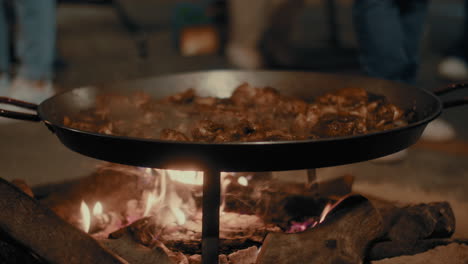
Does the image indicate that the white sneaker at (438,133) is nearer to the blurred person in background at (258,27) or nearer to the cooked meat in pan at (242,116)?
the cooked meat in pan at (242,116)

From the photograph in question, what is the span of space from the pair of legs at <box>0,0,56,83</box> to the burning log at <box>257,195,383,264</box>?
3161mm

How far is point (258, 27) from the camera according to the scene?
19.9ft

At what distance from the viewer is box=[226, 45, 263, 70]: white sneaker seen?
20.2 feet

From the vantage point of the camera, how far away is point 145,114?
1896 mm

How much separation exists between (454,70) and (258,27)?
2.37 metres

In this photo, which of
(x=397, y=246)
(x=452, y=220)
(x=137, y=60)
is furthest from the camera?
(x=137, y=60)

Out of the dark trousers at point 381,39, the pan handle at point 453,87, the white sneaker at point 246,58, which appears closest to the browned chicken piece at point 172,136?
the pan handle at point 453,87

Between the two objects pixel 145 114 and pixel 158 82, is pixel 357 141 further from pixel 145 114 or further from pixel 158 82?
pixel 158 82

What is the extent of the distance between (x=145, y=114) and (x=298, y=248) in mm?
758

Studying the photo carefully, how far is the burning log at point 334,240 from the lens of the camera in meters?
1.64

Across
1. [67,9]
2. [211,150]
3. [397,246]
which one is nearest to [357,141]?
[211,150]

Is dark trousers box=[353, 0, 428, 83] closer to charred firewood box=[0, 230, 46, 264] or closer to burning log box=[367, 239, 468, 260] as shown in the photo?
burning log box=[367, 239, 468, 260]

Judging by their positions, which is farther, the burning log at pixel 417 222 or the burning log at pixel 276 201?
the burning log at pixel 276 201

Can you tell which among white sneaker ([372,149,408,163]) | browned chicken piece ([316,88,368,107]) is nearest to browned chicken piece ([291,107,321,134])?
browned chicken piece ([316,88,368,107])
